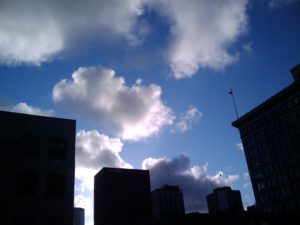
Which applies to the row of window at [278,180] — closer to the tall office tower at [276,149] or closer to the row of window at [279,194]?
the tall office tower at [276,149]

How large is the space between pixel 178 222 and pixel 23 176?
19504mm

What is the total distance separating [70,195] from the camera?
1078 inches

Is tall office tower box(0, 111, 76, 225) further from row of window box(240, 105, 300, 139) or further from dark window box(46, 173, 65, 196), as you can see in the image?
row of window box(240, 105, 300, 139)

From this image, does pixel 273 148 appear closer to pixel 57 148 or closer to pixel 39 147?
pixel 57 148

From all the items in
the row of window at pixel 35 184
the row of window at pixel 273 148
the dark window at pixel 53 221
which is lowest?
the dark window at pixel 53 221

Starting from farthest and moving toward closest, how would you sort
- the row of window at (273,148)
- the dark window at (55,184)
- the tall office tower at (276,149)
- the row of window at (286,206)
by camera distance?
the row of window at (273,148) → the tall office tower at (276,149) → the row of window at (286,206) → the dark window at (55,184)

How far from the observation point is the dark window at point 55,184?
2692 cm

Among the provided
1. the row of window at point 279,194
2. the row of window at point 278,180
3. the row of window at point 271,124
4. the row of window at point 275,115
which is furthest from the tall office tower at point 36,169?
the row of window at point 275,115

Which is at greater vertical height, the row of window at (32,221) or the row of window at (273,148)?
the row of window at (273,148)

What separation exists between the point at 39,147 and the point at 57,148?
1634 mm

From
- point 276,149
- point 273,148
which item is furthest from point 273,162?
point 273,148

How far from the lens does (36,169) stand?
89.0 feet

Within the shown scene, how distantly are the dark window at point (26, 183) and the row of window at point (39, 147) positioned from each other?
5.90 ft

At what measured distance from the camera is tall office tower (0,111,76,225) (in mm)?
24198
